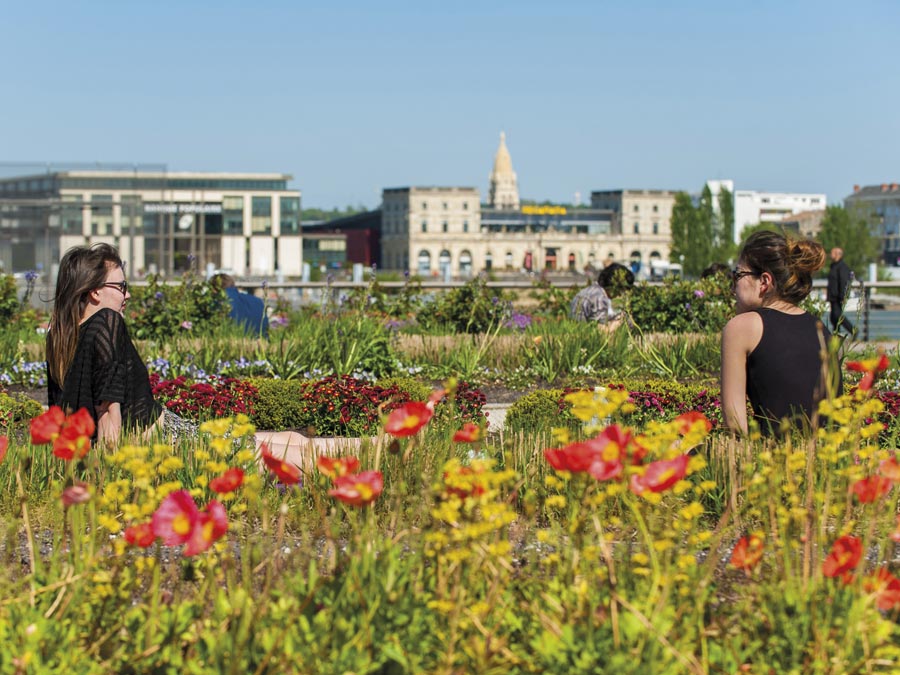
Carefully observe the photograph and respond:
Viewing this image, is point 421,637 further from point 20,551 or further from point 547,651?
point 20,551

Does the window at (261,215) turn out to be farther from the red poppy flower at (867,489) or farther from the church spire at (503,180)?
the red poppy flower at (867,489)

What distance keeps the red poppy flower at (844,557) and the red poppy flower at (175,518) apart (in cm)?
118

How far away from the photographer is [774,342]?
4039 mm

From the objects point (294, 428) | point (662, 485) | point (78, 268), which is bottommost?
point (294, 428)

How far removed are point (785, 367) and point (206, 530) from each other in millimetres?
2415

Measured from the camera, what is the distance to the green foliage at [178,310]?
10812mm

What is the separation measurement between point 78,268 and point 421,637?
8.56 ft

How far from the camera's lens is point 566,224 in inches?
5418

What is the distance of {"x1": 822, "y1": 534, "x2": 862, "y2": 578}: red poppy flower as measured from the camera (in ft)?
7.41

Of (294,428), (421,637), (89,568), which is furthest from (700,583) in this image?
(294,428)

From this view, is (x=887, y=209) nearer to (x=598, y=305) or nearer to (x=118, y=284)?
(x=598, y=305)

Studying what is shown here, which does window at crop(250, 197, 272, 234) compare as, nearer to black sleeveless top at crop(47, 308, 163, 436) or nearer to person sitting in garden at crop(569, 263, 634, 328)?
person sitting in garden at crop(569, 263, 634, 328)

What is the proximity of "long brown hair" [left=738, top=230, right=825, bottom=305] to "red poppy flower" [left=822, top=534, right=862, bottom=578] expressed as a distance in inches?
76.5

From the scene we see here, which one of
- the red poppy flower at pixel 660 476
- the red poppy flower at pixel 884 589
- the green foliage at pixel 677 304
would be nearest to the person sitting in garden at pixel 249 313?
the green foliage at pixel 677 304
